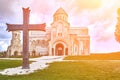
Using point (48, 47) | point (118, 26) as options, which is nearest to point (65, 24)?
point (48, 47)

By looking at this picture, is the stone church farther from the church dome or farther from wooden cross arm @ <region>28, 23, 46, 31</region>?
wooden cross arm @ <region>28, 23, 46, 31</region>

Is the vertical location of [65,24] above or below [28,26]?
above

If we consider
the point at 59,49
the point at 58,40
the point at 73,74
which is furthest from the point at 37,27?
the point at 59,49

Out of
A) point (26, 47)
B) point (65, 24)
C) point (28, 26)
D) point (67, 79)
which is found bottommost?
point (67, 79)

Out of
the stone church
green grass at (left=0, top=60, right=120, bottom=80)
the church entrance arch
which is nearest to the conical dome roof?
the stone church

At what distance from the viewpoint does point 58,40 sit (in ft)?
194

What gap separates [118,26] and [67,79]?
29414 millimetres

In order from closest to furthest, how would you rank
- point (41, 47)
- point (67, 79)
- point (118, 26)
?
point (67, 79) < point (118, 26) < point (41, 47)

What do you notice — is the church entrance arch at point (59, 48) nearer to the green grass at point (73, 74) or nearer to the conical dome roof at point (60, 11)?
the conical dome roof at point (60, 11)

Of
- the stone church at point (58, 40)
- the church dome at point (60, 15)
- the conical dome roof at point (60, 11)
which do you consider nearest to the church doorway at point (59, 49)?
the stone church at point (58, 40)

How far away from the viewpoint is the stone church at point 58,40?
5897cm

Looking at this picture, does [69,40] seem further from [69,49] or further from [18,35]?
[18,35]

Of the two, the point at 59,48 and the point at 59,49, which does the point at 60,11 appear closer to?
the point at 59,48

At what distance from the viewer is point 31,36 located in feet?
212
